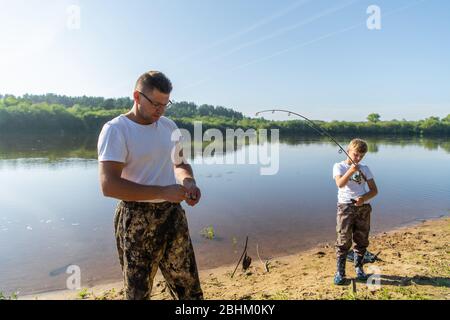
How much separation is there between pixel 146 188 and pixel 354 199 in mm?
3240

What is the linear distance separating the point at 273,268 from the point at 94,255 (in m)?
3.87

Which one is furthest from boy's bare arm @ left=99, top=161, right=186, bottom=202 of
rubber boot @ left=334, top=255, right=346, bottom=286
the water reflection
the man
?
the water reflection

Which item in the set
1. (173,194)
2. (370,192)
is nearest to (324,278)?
(370,192)

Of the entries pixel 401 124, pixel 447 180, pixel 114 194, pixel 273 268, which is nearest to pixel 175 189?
pixel 114 194

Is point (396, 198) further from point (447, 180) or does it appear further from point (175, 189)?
point (175, 189)

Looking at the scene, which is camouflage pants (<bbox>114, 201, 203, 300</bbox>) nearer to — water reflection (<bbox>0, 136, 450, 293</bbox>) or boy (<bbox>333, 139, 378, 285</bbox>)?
boy (<bbox>333, 139, 378, 285</bbox>)

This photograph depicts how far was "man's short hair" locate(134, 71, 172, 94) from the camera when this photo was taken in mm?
2293

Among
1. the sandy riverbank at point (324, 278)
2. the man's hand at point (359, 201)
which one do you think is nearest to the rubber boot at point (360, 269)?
the sandy riverbank at point (324, 278)

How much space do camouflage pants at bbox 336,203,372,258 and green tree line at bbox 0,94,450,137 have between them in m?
32.0

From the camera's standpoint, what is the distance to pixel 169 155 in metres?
2.52

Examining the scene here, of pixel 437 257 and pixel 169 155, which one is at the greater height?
pixel 169 155

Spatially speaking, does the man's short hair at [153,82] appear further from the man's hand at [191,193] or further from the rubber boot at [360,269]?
the rubber boot at [360,269]

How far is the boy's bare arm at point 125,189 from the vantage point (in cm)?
211

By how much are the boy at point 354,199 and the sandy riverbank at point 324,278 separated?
531mm
